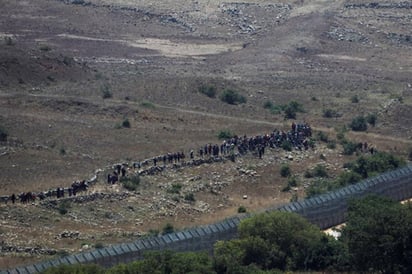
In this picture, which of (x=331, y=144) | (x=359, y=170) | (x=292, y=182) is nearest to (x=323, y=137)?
(x=331, y=144)

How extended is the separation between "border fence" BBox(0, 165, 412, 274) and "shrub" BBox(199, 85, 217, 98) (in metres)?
20.3

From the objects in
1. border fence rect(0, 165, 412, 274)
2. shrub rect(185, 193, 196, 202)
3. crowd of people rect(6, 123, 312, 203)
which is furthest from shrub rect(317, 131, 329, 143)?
shrub rect(185, 193, 196, 202)

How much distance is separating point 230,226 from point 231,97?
30.4 m

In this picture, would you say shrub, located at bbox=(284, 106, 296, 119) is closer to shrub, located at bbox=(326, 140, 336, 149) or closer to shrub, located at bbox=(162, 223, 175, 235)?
shrub, located at bbox=(326, 140, 336, 149)

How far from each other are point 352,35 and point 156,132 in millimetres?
40177

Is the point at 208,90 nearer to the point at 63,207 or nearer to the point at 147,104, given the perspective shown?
the point at 147,104

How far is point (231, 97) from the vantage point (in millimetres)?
81750

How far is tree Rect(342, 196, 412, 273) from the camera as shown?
157 ft

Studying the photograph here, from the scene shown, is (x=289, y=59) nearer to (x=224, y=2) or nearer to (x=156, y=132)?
(x=224, y=2)

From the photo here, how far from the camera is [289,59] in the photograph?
→ 99.8 meters

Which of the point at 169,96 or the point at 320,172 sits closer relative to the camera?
the point at 320,172

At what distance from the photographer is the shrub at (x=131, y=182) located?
60.4 m

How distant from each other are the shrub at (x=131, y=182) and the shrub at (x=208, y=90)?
20695 millimetres

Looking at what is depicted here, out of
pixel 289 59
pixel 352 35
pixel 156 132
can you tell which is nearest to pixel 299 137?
pixel 156 132
